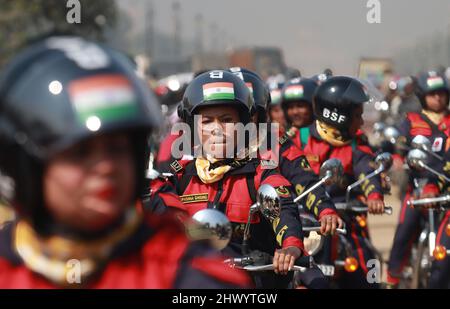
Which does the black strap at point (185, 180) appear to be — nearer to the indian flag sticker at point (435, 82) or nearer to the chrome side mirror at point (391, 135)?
the chrome side mirror at point (391, 135)

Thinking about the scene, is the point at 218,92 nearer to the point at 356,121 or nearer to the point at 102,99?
the point at 356,121

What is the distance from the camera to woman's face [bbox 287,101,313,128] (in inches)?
386

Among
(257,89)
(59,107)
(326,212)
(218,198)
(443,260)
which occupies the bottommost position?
(443,260)

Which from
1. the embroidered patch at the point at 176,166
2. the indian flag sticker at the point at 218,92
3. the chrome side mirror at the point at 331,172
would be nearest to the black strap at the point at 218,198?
the embroidered patch at the point at 176,166

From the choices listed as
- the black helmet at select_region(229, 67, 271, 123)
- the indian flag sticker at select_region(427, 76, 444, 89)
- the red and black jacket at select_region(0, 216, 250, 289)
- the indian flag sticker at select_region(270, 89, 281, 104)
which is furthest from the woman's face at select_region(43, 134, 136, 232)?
the indian flag sticker at select_region(270, 89, 281, 104)

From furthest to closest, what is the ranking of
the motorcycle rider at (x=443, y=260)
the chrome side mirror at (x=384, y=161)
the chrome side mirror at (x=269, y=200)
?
the motorcycle rider at (x=443, y=260) < the chrome side mirror at (x=384, y=161) < the chrome side mirror at (x=269, y=200)

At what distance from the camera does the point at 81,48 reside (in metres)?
2.47

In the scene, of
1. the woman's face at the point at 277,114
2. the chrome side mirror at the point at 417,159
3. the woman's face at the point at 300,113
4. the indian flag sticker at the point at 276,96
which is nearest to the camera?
the chrome side mirror at the point at 417,159

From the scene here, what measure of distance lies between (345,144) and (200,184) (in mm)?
3062

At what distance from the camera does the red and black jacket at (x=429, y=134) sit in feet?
30.3

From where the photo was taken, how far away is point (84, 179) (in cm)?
231

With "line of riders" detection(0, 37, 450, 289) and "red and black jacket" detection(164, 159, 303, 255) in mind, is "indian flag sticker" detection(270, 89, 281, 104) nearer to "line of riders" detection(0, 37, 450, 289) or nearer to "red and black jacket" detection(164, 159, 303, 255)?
"line of riders" detection(0, 37, 450, 289)

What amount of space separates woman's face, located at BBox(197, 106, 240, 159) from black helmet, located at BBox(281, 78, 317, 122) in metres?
4.24

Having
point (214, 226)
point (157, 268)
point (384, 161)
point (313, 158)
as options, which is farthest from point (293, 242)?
point (313, 158)
